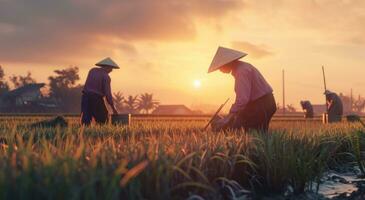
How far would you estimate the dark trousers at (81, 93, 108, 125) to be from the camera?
364 inches

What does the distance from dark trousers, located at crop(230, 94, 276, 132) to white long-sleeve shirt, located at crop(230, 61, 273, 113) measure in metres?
0.09

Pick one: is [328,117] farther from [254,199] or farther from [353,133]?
[254,199]

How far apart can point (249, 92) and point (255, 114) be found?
41 centimetres

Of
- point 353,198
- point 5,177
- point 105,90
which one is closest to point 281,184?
point 353,198

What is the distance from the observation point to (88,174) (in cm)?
228

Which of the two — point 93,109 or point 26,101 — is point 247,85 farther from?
point 26,101

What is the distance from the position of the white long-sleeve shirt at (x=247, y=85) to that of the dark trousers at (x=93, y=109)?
347cm

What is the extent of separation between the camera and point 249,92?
6.36 meters

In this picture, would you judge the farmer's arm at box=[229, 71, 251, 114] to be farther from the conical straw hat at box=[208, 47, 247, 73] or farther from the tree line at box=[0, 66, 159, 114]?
the tree line at box=[0, 66, 159, 114]

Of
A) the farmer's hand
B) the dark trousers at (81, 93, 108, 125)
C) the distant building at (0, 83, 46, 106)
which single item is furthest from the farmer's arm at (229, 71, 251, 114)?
the distant building at (0, 83, 46, 106)

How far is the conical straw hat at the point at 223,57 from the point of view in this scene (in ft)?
21.5

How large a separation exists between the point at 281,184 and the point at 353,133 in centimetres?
218

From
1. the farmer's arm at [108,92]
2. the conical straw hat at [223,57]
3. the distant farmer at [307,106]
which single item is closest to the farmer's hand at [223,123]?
the conical straw hat at [223,57]

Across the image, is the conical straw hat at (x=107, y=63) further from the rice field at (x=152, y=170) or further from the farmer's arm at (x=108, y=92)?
the rice field at (x=152, y=170)
